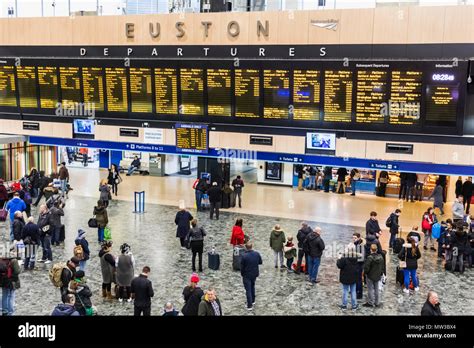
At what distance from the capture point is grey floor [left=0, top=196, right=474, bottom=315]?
38.8 feet

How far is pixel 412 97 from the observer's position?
1310 centimetres

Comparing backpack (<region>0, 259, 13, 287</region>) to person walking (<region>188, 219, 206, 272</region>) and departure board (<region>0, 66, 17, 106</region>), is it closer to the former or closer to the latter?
person walking (<region>188, 219, 206, 272</region>)

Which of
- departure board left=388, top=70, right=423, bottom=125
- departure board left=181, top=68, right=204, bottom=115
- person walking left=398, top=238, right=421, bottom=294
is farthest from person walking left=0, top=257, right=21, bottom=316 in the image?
departure board left=388, top=70, right=423, bottom=125

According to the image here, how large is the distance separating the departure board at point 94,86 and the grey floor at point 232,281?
4.13 metres

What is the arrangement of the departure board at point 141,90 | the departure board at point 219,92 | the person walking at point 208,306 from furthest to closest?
the departure board at point 141,90, the departure board at point 219,92, the person walking at point 208,306

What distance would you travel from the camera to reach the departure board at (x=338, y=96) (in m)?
13.6

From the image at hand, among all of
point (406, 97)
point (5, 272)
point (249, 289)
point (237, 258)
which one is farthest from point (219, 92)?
point (5, 272)

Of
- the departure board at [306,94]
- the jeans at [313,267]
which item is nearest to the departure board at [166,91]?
the departure board at [306,94]

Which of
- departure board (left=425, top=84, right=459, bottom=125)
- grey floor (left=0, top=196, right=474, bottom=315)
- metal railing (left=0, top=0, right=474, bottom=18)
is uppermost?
metal railing (left=0, top=0, right=474, bottom=18)

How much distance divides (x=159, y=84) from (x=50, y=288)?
6158 millimetres

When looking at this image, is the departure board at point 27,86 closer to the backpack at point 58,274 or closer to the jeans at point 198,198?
the jeans at point 198,198

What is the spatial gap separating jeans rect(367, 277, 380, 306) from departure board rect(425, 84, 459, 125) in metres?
4.07
